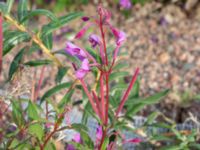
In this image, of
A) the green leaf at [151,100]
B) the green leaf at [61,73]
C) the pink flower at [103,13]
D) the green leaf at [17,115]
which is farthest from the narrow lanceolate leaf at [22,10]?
the pink flower at [103,13]

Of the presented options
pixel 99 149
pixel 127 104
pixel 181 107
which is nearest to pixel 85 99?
pixel 127 104

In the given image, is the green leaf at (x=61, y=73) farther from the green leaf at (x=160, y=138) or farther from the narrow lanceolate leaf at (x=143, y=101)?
the green leaf at (x=160, y=138)

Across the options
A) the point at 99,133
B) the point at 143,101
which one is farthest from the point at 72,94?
the point at 99,133

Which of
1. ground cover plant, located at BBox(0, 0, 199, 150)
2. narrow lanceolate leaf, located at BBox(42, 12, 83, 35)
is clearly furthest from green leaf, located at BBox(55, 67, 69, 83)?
narrow lanceolate leaf, located at BBox(42, 12, 83, 35)

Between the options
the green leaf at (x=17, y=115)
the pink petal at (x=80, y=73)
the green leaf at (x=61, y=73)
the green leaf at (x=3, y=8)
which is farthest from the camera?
the green leaf at (x=61, y=73)

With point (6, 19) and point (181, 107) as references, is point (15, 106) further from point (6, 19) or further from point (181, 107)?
point (181, 107)

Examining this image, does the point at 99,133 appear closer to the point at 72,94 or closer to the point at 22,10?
the point at 72,94

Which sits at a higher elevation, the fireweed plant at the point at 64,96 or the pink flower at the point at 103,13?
the pink flower at the point at 103,13

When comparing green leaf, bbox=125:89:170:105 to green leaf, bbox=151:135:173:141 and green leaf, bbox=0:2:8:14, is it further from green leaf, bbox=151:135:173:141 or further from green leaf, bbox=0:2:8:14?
green leaf, bbox=0:2:8:14
